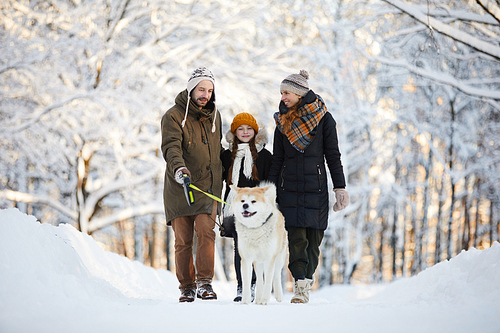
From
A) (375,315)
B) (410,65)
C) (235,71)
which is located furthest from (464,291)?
(235,71)

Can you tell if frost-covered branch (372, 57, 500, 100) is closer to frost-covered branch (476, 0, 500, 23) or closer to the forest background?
the forest background

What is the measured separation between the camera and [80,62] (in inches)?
384

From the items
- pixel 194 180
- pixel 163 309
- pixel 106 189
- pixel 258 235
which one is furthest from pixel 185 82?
pixel 163 309

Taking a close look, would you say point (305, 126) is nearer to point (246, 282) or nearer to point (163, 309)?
point (246, 282)

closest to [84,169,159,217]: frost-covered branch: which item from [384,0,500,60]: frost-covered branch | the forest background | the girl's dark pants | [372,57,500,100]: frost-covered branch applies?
the forest background

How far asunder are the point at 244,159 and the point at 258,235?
988 mm

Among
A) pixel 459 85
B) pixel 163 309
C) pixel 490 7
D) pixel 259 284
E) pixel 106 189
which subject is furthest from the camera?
pixel 106 189

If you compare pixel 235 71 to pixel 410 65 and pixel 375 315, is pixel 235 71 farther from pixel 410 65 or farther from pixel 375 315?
pixel 375 315

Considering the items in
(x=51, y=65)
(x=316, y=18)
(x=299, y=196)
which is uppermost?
(x=316, y=18)

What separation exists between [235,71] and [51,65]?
13.7ft

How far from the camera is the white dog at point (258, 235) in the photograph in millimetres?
3939

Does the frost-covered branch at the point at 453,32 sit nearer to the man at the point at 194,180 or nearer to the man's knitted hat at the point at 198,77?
the man's knitted hat at the point at 198,77

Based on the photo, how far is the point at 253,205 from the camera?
3.92m

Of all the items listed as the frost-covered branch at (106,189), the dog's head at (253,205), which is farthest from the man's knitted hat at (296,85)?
the frost-covered branch at (106,189)
